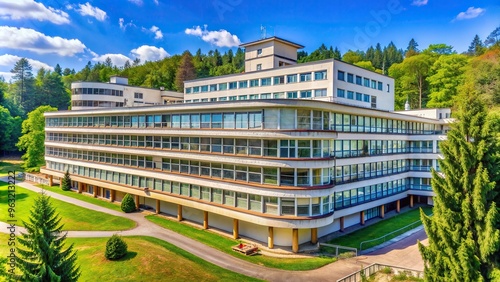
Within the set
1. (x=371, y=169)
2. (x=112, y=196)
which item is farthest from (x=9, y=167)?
(x=371, y=169)

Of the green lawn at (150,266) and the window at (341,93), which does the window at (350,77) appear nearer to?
the window at (341,93)

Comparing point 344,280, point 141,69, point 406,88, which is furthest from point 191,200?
point 141,69

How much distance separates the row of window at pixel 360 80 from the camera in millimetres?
37484

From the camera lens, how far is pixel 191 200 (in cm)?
3403

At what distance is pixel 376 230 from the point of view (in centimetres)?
3441

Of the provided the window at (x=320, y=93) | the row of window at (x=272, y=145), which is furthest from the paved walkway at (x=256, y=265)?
the window at (x=320, y=93)

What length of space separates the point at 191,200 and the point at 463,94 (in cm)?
2643

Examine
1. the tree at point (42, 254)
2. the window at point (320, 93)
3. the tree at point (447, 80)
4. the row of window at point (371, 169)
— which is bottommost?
the tree at point (42, 254)

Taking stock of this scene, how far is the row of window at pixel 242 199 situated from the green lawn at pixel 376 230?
416cm

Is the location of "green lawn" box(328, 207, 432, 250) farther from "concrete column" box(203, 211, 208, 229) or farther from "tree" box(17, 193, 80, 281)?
"tree" box(17, 193, 80, 281)

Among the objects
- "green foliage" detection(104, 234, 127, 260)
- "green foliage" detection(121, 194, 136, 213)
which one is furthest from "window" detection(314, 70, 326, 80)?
"green foliage" detection(121, 194, 136, 213)

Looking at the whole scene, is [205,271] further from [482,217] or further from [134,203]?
[134,203]

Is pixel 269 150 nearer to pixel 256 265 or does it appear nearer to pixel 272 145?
pixel 272 145

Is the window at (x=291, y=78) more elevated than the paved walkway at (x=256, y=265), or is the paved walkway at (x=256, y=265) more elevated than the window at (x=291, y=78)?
the window at (x=291, y=78)
